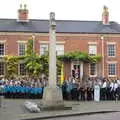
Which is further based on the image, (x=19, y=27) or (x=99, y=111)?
(x=19, y=27)

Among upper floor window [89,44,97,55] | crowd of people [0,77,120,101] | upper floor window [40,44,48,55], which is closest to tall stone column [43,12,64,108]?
crowd of people [0,77,120,101]

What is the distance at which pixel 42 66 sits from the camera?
55.9m

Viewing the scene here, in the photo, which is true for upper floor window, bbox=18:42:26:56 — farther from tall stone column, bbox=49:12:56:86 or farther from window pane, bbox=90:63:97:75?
tall stone column, bbox=49:12:56:86

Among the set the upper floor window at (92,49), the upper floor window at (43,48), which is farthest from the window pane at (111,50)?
the upper floor window at (43,48)

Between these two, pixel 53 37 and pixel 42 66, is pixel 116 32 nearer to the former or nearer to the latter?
pixel 42 66

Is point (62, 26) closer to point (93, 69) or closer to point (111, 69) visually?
point (93, 69)

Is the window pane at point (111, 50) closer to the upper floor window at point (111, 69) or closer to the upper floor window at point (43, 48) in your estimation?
the upper floor window at point (111, 69)

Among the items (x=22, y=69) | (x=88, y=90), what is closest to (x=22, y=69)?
(x=22, y=69)

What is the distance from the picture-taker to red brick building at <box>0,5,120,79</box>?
195ft

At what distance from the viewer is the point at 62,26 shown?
208 feet

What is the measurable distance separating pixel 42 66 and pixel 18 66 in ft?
12.1

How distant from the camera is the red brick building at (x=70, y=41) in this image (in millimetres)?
59375

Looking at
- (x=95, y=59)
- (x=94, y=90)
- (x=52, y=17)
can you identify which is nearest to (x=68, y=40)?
(x=95, y=59)

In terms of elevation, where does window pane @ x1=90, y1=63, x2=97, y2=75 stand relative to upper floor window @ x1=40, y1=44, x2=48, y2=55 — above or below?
below
